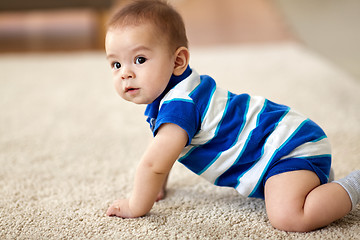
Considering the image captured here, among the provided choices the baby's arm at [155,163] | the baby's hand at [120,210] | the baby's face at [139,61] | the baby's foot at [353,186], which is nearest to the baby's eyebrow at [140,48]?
the baby's face at [139,61]

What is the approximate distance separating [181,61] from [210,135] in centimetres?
14

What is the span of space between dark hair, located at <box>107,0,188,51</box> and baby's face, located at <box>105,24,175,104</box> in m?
0.01

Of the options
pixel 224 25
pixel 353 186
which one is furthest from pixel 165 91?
pixel 224 25

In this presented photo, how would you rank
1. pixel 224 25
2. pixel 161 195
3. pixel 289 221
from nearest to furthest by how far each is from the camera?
pixel 289 221 → pixel 161 195 → pixel 224 25

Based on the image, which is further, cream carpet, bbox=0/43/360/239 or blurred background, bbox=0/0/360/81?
blurred background, bbox=0/0/360/81

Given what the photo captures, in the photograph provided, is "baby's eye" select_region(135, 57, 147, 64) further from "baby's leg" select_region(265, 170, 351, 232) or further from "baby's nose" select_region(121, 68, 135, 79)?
"baby's leg" select_region(265, 170, 351, 232)

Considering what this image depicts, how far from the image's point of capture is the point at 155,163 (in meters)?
0.69

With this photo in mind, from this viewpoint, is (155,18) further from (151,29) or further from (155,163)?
(155,163)

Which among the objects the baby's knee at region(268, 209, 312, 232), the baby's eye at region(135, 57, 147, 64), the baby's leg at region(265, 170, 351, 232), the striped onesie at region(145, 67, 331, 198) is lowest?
the baby's knee at region(268, 209, 312, 232)

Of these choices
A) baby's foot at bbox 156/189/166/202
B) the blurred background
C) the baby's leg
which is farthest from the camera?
the blurred background

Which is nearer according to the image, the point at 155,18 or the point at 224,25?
the point at 155,18

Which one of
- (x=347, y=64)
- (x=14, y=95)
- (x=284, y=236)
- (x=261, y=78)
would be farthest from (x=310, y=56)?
(x=284, y=236)

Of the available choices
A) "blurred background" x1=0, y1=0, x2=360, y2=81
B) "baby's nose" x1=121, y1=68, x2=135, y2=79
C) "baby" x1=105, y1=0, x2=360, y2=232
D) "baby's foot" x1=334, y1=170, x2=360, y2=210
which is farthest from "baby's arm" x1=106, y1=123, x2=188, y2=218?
"blurred background" x1=0, y1=0, x2=360, y2=81

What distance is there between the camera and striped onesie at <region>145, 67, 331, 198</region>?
71 centimetres
